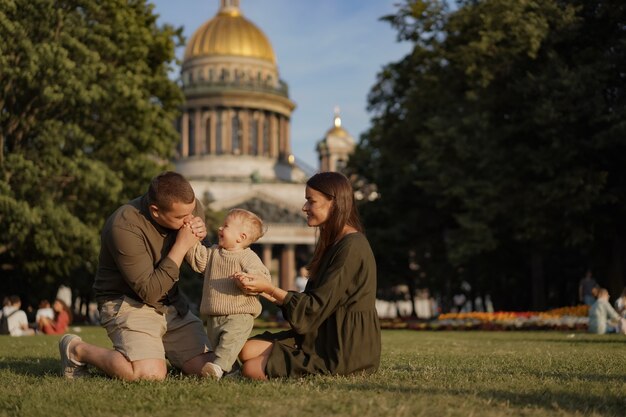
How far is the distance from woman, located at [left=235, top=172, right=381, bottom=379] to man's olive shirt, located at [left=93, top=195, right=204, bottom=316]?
840 mm

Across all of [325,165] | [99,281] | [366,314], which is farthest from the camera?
[325,165]

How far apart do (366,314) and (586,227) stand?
23.0 metres

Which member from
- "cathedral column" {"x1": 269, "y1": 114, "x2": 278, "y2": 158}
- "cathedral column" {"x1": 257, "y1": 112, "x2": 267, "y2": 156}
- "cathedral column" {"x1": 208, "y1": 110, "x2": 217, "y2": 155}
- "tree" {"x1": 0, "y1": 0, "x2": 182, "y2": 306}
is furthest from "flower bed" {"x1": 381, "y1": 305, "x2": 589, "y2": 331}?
"cathedral column" {"x1": 269, "y1": 114, "x2": 278, "y2": 158}

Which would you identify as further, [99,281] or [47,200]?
[47,200]

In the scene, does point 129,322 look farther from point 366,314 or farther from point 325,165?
point 325,165

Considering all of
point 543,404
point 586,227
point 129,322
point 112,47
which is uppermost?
point 112,47

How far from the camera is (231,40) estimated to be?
107 meters

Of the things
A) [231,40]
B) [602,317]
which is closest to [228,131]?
[231,40]

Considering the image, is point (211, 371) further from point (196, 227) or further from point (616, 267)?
point (616, 267)

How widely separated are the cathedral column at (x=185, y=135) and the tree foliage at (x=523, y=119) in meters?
63.4

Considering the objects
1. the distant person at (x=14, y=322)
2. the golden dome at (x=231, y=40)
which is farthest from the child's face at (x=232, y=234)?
the golden dome at (x=231, y=40)

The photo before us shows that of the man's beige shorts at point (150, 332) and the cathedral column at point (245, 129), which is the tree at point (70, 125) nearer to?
the man's beige shorts at point (150, 332)

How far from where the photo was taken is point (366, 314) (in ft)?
27.7

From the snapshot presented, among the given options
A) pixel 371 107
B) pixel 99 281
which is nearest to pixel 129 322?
pixel 99 281
